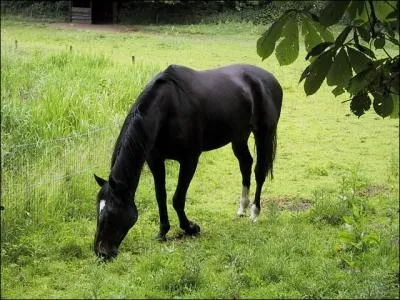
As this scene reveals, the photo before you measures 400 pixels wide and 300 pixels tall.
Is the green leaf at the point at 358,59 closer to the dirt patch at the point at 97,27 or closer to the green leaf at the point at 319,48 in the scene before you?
the green leaf at the point at 319,48

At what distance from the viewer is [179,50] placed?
14430 mm

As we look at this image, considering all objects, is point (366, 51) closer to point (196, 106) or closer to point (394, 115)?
point (394, 115)

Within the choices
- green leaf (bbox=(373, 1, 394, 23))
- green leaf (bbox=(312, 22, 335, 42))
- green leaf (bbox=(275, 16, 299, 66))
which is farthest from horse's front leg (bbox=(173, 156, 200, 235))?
green leaf (bbox=(373, 1, 394, 23))

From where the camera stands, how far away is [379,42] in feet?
6.42

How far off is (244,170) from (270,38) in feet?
11.7

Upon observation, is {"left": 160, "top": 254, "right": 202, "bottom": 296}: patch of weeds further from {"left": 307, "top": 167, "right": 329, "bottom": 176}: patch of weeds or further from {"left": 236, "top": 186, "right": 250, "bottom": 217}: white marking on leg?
{"left": 307, "top": 167, "right": 329, "bottom": 176}: patch of weeds

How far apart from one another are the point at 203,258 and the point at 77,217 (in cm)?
132

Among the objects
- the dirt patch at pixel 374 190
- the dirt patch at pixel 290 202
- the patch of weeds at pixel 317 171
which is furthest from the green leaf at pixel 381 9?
the patch of weeds at pixel 317 171

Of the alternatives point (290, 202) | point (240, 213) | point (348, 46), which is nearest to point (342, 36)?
point (348, 46)

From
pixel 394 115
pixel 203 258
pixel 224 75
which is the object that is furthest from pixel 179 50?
pixel 394 115

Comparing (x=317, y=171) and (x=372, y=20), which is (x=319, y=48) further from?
(x=317, y=171)

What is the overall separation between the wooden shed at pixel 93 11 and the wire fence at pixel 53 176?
18832 millimetres

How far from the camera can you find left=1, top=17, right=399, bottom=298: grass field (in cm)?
359

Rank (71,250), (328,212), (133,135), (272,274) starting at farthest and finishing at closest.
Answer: (328,212)
(71,250)
(133,135)
(272,274)
